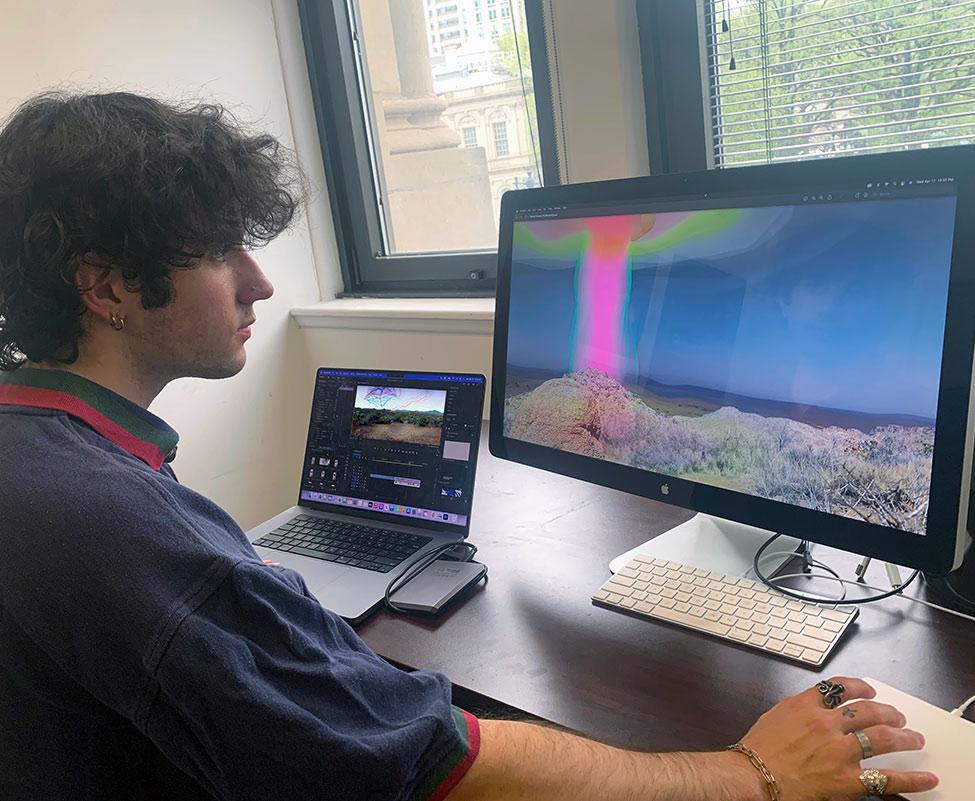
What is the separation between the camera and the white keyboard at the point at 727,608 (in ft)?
2.85

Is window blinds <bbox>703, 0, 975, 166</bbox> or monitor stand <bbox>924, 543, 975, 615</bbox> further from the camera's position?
window blinds <bbox>703, 0, 975, 166</bbox>

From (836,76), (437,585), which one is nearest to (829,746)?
(437,585)

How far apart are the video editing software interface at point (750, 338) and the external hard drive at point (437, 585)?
21 centimetres

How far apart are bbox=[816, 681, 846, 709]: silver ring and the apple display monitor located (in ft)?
0.48

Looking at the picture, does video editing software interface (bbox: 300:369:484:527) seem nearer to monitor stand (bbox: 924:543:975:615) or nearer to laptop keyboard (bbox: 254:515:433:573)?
laptop keyboard (bbox: 254:515:433:573)

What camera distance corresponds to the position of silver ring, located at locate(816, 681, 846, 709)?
74 centimetres

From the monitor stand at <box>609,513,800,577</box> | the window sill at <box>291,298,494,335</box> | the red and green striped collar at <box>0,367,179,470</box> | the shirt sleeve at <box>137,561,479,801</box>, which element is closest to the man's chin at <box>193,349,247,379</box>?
the red and green striped collar at <box>0,367,179,470</box>

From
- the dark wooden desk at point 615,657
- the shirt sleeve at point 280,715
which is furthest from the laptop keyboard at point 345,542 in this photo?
the shirt sleeve at point 280,715

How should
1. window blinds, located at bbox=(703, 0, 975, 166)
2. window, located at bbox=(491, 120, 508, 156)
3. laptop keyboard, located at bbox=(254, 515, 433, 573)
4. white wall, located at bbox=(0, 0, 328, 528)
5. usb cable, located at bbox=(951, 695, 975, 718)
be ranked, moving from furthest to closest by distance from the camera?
window, located at bbox=(491, 120, 508, 156), white wall, located at bbox=(0, 0, 328, 528), window blinds, located at bbox=(703, 0, 975, 166), laptop keyboard, located at bbox=(254, 515, 433, 573), usb cable, located at bbox=(951, 695, 975, 718)

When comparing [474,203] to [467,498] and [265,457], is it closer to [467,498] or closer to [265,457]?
[265,457]

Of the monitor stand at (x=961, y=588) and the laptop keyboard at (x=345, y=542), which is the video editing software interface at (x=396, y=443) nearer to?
the laptop keyboard at (x=345, y=542)

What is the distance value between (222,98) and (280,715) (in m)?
1.91

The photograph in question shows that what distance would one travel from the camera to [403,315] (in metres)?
2.08

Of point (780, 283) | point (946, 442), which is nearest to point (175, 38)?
point (780, 283)
